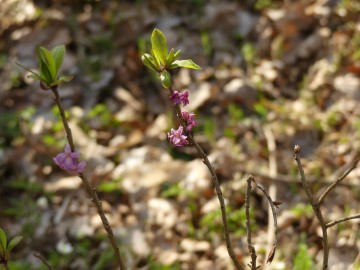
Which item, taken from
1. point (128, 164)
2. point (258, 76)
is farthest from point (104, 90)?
point (258, 76)

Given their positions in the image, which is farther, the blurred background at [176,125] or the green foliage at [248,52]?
the green foliage at [248,52]

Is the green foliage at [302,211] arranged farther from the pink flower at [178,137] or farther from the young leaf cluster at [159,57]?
the young leaf cluster at [159,57]

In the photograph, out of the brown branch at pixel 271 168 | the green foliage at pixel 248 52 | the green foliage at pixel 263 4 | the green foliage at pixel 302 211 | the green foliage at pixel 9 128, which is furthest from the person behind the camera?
the green foliage at pixel 263 4

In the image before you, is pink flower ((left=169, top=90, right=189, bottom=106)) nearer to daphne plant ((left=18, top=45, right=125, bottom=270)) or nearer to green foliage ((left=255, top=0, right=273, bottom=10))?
daphne plant ((left=18, top=45, right=125, bottom=270))

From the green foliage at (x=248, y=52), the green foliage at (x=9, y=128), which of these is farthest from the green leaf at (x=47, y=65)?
the green foliage at (x=248, y=52)

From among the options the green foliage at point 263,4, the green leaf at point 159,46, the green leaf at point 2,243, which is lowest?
the green leaf at point 2,243

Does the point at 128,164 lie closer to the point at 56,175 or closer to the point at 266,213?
the point at 56,175

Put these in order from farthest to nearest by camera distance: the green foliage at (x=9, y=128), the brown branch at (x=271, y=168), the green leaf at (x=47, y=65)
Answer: the green foliage at (x=9, y=128)
the brown branch at (x=271, y=168)
the green leaf at (x=47, y=65)
